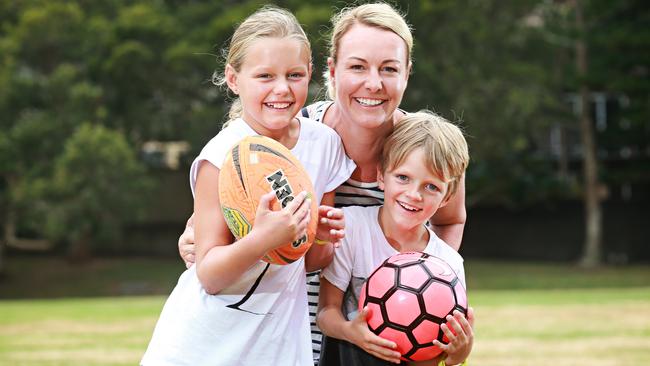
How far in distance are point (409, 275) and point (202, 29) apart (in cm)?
3039

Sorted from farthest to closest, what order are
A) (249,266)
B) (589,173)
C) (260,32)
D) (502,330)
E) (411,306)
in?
(589,173) < (502,330) < (411,306) < (260,32) < (249,266)

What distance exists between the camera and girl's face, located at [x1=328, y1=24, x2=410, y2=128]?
4.32m

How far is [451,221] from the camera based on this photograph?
4.90 metres

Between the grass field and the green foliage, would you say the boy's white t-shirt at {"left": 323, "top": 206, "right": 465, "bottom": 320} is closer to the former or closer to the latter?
the grass field

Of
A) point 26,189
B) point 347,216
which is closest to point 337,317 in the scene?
point 347,216

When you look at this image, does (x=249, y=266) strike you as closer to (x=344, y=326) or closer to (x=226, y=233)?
(x=226, y=233)

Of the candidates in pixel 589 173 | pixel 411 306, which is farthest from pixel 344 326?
pixel 589 173

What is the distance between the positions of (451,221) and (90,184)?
86.3 ft

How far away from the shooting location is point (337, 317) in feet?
14.0

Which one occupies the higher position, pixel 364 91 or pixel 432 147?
pixel 364 91

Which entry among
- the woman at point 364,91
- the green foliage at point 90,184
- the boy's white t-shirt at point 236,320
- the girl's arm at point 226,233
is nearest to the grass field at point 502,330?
the woman at point 364,91

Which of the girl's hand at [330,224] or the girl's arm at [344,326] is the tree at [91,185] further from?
the girl's hand at [330,224]

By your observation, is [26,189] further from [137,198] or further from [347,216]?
[347,216]

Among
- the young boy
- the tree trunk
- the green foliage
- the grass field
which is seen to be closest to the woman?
the young boy
